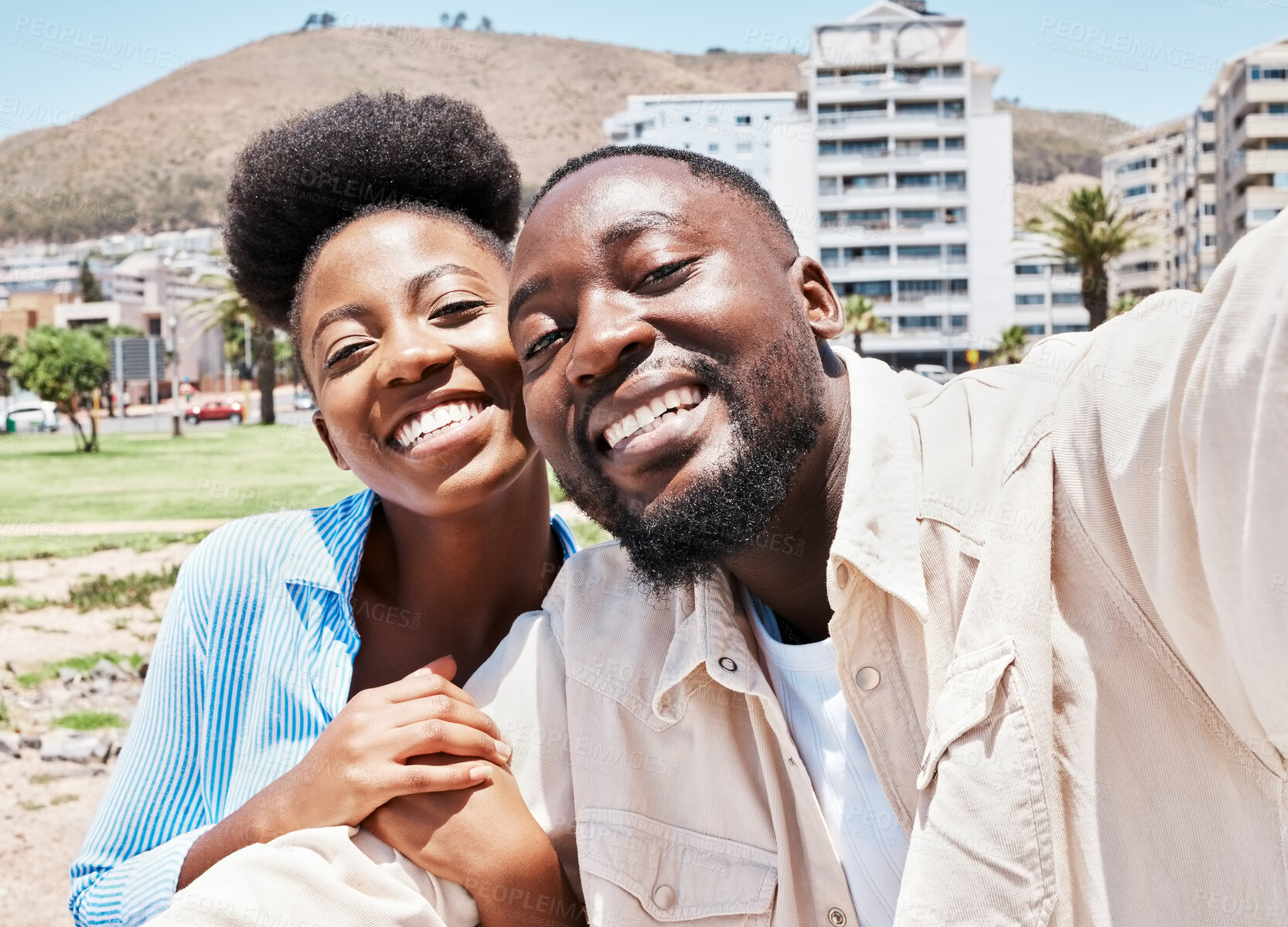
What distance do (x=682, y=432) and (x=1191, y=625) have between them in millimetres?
813

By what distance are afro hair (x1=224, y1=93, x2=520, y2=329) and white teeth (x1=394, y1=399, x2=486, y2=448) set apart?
63 cm

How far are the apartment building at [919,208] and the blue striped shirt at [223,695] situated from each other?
6989 cm

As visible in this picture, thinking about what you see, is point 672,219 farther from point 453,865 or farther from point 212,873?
point 212,873

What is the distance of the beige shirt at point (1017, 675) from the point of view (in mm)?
1290

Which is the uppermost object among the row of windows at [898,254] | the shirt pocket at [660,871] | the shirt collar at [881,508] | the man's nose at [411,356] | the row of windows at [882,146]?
the row of windows at [882,146]

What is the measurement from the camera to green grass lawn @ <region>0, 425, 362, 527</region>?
18797 mm

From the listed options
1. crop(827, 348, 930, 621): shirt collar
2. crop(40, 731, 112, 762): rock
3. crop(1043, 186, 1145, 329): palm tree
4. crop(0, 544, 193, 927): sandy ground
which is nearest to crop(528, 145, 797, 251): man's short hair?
crop(827, 348, 930, 621): shirt collar

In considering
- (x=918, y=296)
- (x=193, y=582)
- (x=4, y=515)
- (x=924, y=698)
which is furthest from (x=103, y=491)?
(x=918, y=296)

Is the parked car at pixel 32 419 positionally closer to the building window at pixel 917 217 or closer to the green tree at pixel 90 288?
the green tree at pixel 90 288

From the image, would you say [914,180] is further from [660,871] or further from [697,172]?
[660,871]

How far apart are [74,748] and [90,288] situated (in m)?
90.9

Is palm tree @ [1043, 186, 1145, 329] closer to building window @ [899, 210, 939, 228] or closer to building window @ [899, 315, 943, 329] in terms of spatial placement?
building window @ [899, 315, 943, 329]

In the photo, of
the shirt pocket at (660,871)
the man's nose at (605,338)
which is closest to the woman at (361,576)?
the shirt pocket at (660,871)

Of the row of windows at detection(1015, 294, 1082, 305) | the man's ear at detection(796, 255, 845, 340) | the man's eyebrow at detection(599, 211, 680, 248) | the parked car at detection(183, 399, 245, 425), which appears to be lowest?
the parked car at detection(183, 399, 245, 425)
